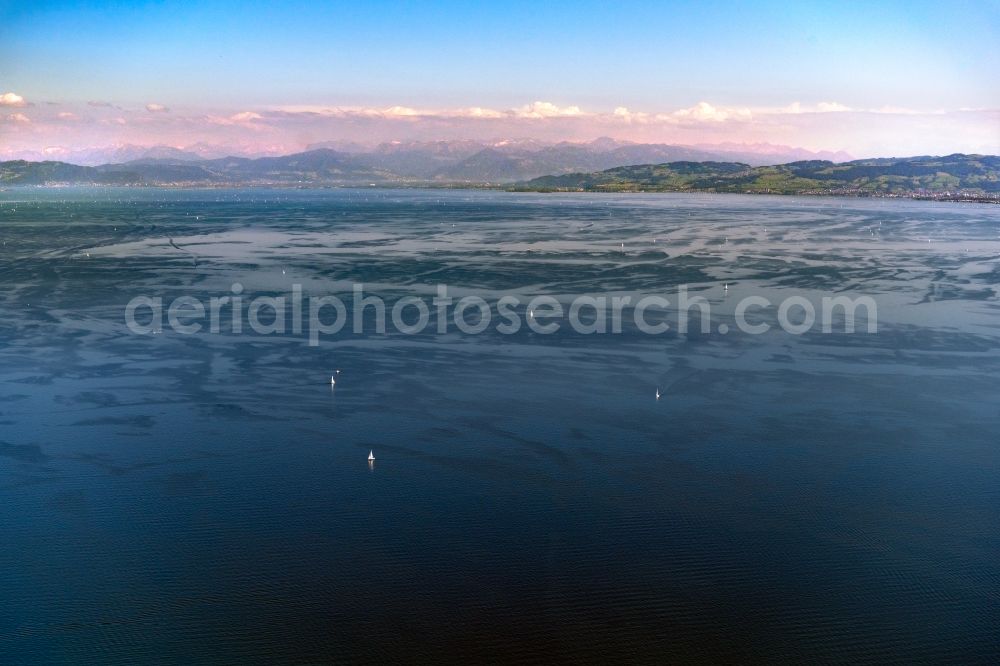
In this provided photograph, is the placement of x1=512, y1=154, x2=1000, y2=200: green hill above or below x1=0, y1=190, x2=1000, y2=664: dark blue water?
above

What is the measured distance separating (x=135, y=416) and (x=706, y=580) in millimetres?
11409

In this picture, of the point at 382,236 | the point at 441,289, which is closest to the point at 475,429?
Result: the point at 441,289

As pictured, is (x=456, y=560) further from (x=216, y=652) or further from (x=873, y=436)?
(x=873, y=436)

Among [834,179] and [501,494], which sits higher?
[834,179]

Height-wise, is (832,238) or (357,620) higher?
(832,238)

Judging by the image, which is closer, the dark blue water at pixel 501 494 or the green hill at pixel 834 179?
the dark blue water at pixel 501 494

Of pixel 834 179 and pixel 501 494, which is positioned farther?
pixel 834 179

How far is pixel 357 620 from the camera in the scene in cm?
923

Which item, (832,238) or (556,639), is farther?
(832,238)

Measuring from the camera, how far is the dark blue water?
9133 mm

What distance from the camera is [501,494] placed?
12.3m

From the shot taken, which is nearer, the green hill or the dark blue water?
the dark blue water

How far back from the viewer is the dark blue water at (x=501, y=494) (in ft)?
30.0

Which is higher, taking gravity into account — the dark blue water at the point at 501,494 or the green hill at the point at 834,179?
the green hill at the point at 834,179
